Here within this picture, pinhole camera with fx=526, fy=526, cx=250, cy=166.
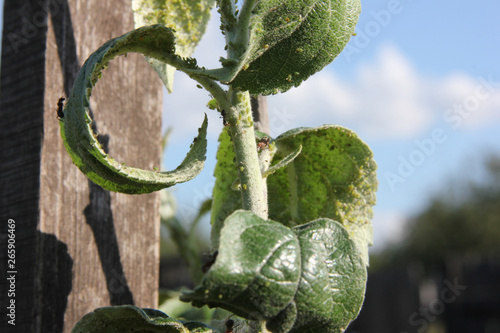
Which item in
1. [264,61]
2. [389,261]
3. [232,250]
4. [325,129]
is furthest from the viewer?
[389,261]

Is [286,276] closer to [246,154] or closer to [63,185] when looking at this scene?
[246,154]

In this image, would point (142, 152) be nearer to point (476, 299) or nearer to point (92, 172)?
point (92, 172)

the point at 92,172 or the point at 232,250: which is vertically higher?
the point at 92,172


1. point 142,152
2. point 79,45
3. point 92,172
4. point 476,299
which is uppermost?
point 79,45

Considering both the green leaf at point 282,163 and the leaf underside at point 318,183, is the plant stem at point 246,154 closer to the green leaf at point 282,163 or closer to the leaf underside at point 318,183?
the green leaf at point 282,163

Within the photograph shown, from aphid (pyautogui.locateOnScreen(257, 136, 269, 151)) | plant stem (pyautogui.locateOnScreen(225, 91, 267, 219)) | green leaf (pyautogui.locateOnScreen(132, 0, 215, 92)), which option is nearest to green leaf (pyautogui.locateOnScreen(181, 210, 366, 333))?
plant stem (pyautogui.locateOnScreen(225, 91, 267, 219))

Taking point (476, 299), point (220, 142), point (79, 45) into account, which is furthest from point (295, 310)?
point (476, 299)
